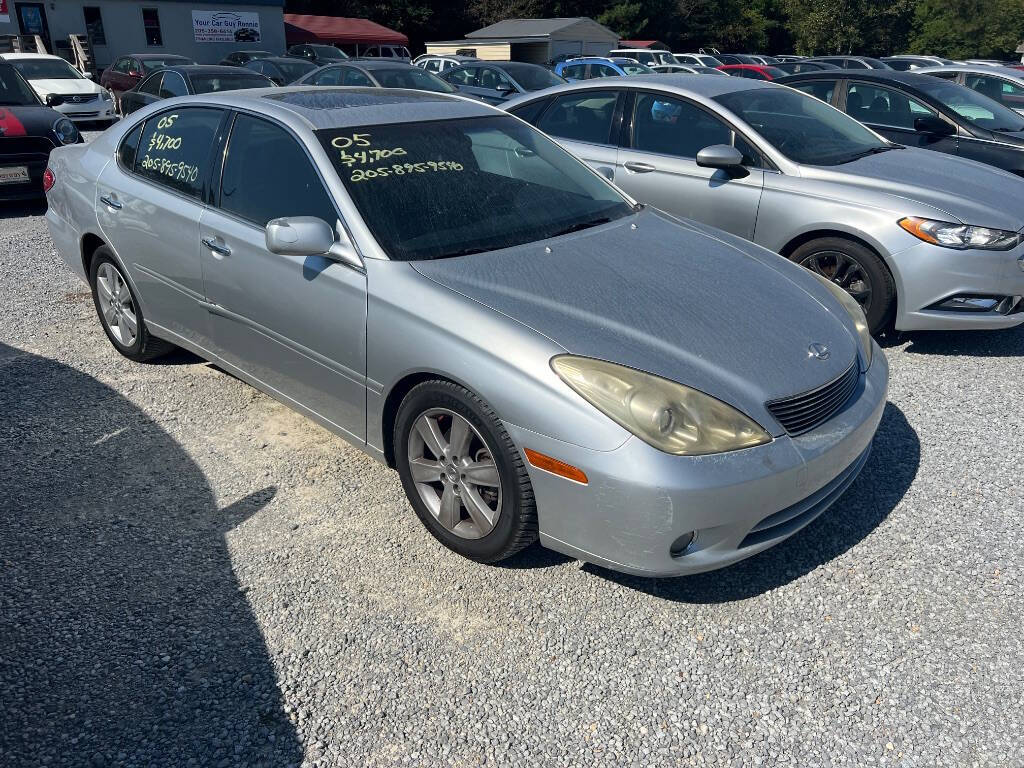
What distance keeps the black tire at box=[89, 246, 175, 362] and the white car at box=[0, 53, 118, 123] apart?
1283cm

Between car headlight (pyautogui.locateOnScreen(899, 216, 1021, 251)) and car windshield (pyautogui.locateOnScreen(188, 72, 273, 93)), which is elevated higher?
car headlight (pyautogui.locateOnScreen(899, 216, 1021, 251))

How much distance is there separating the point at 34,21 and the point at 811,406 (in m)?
34.1

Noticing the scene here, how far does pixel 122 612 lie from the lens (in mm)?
2850

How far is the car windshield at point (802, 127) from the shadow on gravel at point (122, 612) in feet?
13.4

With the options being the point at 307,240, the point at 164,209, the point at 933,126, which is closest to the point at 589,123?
the point at 164,209

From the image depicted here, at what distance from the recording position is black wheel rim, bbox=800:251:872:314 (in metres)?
5.07

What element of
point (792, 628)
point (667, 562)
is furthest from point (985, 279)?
point (667, 562)

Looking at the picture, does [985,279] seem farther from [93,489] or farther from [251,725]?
[93,489]

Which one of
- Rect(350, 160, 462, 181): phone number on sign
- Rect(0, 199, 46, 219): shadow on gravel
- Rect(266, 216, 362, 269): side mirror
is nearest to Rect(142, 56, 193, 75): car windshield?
Rect(0, 199, 46, 219): shadow on gravel

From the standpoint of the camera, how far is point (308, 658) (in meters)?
2.68

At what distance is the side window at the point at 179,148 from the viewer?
13.1ft

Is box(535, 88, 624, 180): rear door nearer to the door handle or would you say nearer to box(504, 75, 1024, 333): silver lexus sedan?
box(504, 75, 1024, 333): silver lexus sedan

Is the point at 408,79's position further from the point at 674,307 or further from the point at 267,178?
the point at 674,307

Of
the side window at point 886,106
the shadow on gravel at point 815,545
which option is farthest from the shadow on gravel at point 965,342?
the side window at point 886,106
